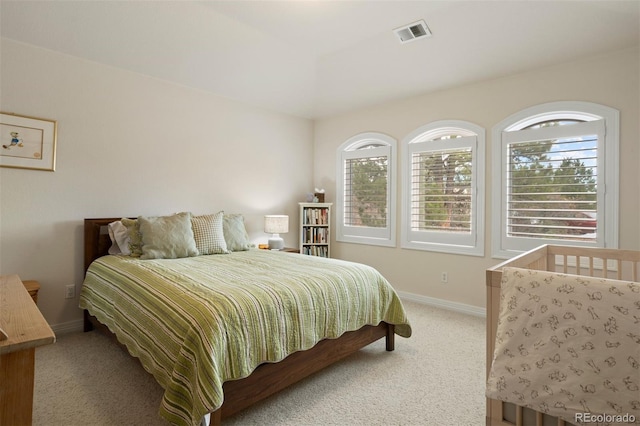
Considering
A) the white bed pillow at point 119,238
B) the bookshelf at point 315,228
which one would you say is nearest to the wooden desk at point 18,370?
the white bed pillow at point 119,238

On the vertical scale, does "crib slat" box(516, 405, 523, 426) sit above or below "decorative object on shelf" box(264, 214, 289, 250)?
below

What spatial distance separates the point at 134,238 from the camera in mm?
2988

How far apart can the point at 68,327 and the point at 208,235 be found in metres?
1.46

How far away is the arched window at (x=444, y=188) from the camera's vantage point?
11.9ft

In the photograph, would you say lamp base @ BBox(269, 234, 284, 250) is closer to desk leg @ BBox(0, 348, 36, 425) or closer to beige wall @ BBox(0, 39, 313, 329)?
beige wall @ BBox(0, 39, 313, 329)

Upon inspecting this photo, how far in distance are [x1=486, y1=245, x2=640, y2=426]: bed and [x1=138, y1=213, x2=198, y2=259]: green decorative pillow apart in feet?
8.65

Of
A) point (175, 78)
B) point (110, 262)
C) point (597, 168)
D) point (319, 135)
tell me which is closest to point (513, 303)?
point (597, 168)

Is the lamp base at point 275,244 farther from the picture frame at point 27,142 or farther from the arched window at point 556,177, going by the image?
the arched window at point 556,177

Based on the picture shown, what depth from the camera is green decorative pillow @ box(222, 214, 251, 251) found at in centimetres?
355

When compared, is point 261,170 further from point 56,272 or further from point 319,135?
point 56,272

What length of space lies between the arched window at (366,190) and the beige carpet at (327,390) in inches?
73.9

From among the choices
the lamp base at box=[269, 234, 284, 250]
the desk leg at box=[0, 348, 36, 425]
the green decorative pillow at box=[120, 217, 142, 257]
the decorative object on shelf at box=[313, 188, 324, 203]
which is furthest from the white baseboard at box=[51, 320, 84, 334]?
the decorative object on shelf at box=[313, 188, 324, 203]

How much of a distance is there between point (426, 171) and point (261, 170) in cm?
216

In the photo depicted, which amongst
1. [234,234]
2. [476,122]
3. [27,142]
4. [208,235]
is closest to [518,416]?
[208,235]
